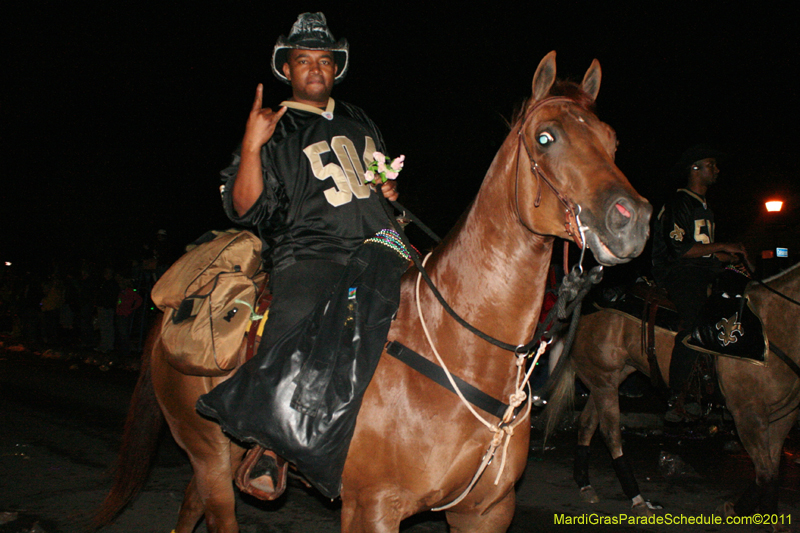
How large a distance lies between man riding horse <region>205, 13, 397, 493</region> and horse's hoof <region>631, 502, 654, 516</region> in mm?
3872

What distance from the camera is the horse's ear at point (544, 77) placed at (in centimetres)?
243

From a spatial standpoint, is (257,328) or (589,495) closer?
(257,328)

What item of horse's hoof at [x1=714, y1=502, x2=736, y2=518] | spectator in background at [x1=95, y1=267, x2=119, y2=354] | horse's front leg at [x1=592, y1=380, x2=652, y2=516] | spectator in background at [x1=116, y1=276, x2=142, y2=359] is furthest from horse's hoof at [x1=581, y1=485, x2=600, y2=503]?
spectator in background at [x1=95, y1=267, x2=119, y2=354]

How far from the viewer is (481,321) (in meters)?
2.55

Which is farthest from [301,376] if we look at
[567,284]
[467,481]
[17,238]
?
[17,238]

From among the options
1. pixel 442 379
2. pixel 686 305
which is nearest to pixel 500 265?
pixel 442 379

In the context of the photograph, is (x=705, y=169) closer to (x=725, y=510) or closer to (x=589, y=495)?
(x=725, y=510)

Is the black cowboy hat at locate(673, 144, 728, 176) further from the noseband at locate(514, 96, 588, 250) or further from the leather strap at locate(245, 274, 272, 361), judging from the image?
the leather strap at locate(245, 274, 272, 361)

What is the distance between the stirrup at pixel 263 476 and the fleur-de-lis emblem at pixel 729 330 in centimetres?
432

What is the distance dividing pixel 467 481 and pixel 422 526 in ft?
8.74

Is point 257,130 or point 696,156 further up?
point 696,156

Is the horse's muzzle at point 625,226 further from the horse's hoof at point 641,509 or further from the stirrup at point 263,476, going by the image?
the horse's hoof at point 641,509

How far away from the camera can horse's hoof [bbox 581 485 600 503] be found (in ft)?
18.0

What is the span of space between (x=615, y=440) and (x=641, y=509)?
75 cm
